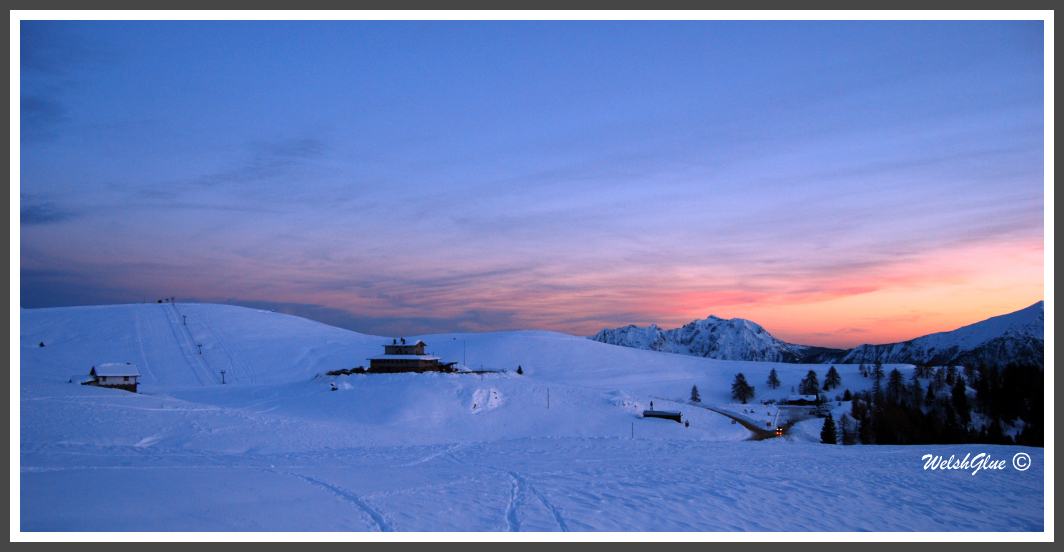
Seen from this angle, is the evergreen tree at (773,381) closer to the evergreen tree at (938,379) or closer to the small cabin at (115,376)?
the evergreen tree at (938,379)

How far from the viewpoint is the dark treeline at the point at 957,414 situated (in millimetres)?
38188

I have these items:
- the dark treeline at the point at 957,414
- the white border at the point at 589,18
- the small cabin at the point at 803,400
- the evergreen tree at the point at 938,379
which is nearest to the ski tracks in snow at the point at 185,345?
the white border at the point at 589,18

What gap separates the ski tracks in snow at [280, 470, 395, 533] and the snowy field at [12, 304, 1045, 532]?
0.16 ft

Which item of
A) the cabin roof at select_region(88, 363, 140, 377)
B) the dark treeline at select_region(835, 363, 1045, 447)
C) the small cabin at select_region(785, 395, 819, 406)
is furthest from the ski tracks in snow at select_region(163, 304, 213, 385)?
the small cabin at select_region(785, 395, 819, 406)

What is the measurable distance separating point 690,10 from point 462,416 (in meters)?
30.7

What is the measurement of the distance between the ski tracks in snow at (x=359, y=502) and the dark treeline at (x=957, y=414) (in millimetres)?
33086

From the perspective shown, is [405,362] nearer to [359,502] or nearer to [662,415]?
[662,415]

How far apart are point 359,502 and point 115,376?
38787 mm

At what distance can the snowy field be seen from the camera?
11.0m

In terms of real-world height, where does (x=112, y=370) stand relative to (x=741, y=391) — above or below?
above

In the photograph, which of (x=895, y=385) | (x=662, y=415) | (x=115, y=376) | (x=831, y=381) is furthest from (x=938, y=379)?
(x=115, y=376)

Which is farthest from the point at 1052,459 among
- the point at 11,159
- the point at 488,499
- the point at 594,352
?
the point at 594,352

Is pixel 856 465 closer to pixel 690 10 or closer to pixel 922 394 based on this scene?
pixel 690 10

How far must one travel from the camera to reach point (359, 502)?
38.5 feet
